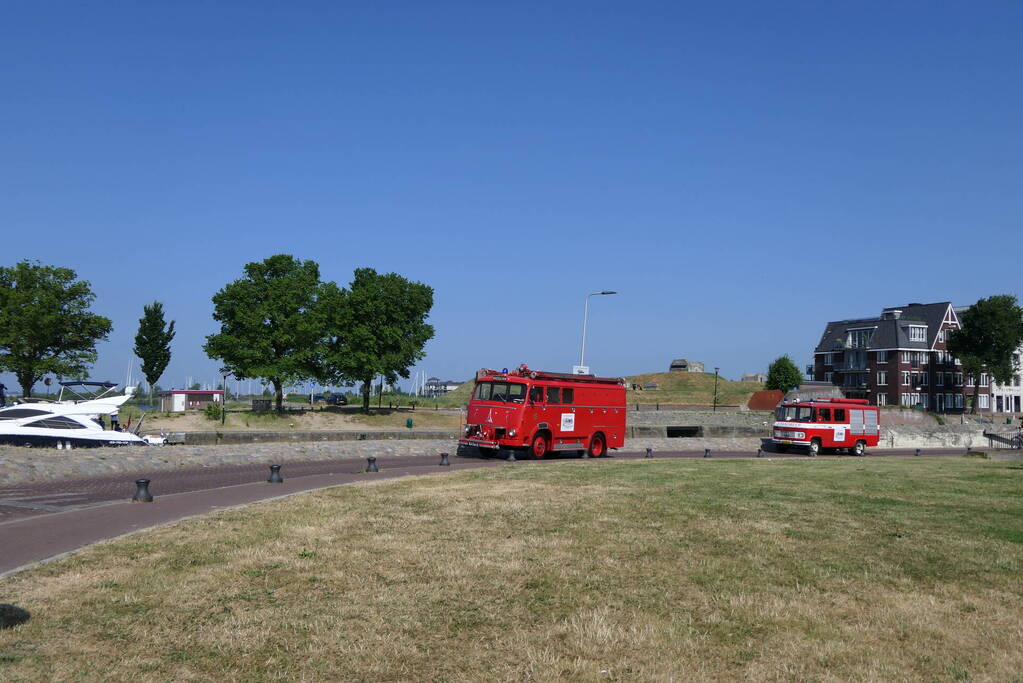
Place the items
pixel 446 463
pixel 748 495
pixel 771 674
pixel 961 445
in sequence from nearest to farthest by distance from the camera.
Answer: pixel 771 674 < pixel 748 495 < pixel 446 463 < pixel 961 445

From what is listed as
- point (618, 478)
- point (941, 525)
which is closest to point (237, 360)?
point (618, 478)

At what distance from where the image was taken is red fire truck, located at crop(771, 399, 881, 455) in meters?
41.3

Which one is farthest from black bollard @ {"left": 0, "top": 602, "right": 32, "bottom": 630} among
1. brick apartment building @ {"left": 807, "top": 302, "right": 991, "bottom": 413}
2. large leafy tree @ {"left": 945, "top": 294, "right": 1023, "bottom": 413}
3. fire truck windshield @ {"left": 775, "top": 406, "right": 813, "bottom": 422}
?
large leafy tree @ {"left": 945, "top": 294, "right": 1023, "bottom": 413}

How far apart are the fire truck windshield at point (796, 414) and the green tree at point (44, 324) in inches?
1859

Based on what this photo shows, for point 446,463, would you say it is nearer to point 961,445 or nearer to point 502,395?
point 502,395

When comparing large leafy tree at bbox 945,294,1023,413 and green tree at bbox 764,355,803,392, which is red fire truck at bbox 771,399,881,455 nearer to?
green tree at bbox 764,355,803,392

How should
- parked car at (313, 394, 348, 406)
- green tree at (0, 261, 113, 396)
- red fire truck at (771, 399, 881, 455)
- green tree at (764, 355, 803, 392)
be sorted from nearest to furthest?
1. red fire truck at (771, 399, 881, 455)
2. green tree at (0, 261, 113, 396)
3. green tree at (764, 355, 803, 392)
4. parked car at (313, 394, 348, 406)

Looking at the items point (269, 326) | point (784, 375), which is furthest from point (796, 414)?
point (784, 375)

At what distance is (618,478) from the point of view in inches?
773

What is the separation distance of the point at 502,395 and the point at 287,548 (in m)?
19.3

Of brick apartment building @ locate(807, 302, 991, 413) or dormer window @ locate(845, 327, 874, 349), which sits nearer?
brick apartment building @ locate(807, 302, 991, 413)

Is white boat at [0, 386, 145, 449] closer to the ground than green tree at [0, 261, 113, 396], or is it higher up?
closer to the ground

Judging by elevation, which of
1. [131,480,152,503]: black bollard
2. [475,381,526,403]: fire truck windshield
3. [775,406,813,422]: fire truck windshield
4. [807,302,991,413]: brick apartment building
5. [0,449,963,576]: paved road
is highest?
[807,302,991,413]: brick apartment building

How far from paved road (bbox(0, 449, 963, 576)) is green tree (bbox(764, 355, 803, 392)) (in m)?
74.6
